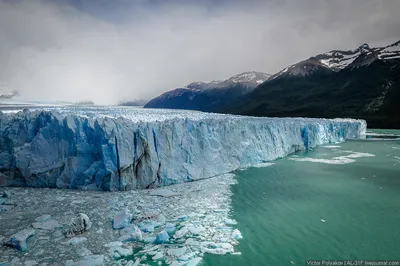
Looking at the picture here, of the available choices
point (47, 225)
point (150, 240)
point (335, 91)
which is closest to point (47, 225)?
point (47, 225)

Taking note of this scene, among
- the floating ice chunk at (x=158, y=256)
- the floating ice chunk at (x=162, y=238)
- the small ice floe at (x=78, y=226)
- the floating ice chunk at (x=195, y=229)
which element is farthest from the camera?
the floating ice chunk at (x=195, y=229)

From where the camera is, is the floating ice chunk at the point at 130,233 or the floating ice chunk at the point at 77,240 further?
the floating ice chunk at the point at 130,233

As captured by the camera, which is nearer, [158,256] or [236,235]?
[158,256]

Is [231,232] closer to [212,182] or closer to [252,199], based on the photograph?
[252,199]

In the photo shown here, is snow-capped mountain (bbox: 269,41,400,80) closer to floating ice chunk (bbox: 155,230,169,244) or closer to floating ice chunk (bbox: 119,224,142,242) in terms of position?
floating ice chunk (bbox: 155,230,169,244)

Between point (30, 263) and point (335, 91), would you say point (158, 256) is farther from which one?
point (335, 91)

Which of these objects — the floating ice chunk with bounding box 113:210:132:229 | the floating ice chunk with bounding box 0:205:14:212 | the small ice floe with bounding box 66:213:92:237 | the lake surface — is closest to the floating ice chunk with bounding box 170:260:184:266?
the lake surface

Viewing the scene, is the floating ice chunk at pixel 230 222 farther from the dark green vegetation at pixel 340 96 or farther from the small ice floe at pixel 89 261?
the dark green vegetation at pixel 340 96

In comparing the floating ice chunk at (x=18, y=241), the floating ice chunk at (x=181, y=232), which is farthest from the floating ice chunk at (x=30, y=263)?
the floating ice chunk at (x=181, y=232)
